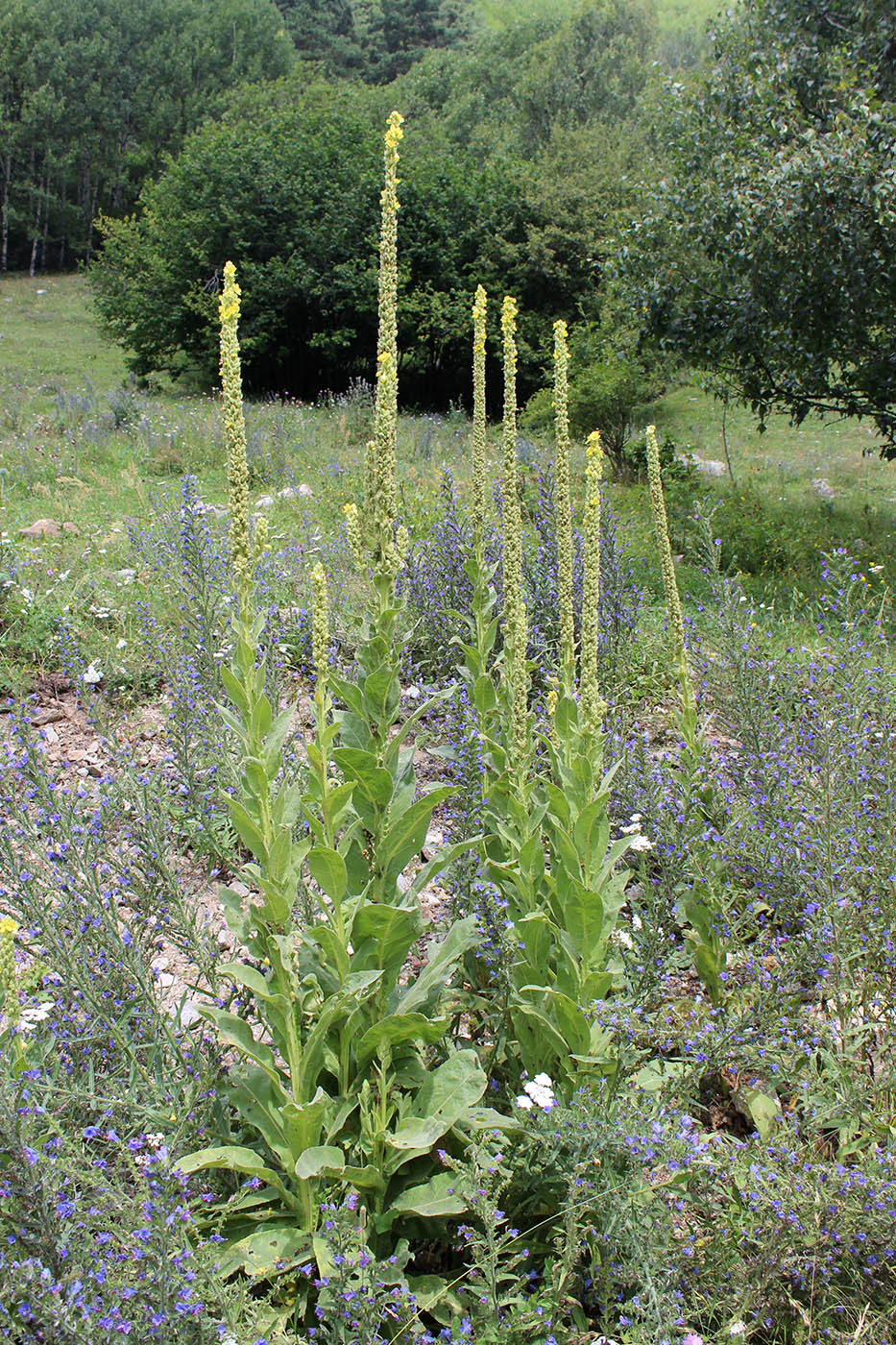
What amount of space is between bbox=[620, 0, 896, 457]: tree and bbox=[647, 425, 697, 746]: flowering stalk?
6501mm

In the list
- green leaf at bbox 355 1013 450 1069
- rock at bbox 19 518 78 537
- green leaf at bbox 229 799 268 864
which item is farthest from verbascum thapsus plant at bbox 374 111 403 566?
rock at bbox 19 518 78 537

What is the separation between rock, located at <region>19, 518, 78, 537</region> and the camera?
25.5 ft

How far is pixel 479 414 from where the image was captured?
2.95 metres

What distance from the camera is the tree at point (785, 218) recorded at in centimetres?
816

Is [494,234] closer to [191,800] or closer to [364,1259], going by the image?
[191,800]

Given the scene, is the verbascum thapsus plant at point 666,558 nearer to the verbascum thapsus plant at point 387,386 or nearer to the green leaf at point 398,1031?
the verbascum thapsus plant at point 387,386

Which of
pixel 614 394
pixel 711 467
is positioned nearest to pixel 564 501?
pixel 614 394

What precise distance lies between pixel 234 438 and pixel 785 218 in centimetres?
810

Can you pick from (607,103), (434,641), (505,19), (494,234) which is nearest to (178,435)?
(434,641)

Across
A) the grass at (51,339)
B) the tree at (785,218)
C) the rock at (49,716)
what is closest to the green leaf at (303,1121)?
the rock at (49,716)

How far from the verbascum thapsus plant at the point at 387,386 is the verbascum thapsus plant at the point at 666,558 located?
100 centimetres

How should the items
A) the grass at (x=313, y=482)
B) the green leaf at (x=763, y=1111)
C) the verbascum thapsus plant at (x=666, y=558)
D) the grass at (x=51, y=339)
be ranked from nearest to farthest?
1. the green leaf at (x=763, y=1111)
2. the verbascum thapsus plant at (x=666, y=558)
3. the grass at (x=313, y=482)
4. the grass at (x=51, y=339)

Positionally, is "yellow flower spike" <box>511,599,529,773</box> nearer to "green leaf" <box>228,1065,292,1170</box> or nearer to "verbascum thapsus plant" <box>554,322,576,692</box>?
"verbascum thapsus plant" <box>554,322,576,692</box>

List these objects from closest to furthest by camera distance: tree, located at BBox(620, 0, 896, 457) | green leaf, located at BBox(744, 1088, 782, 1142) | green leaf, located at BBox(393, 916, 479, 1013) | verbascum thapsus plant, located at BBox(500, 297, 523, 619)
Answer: green leaf, located at BBox(393, 916, 479, 1013)
verbascum thapsus plant, located at BBox(500, 297, 523, 619)
green leaf, located at BBox(744, 1088, 782, 1142)
tree, located at BBox(620, 0, 896, 457)
